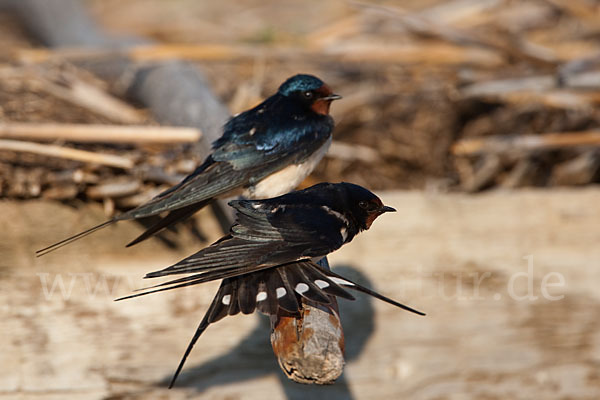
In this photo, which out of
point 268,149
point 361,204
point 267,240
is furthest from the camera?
point 268,149

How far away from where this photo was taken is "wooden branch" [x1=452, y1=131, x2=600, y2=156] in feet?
11.5

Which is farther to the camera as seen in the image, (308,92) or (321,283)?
(308,92)

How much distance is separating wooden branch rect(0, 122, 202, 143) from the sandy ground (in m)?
0.28

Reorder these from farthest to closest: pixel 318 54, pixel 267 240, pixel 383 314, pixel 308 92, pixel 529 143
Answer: pixel 318 54, pixel 529 143, pixel 383 314, pixel 308 92, pixel 267 240

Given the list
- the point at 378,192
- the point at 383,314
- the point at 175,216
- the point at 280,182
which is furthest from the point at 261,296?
the point at 378,192

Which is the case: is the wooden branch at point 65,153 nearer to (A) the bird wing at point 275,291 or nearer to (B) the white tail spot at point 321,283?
(A) the bird wing at point 275,291

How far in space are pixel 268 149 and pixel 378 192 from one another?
93cm

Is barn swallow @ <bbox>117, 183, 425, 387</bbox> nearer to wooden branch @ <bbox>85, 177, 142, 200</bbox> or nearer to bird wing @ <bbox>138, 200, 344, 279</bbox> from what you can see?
bird wing @ <bbox>138, 200, 344, 279</bbox>

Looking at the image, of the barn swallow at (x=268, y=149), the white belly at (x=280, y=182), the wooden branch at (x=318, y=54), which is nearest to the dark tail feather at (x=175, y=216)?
the barn swallow at (x=268, y=149)

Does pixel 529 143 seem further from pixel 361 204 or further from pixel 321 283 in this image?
pixel 321 283

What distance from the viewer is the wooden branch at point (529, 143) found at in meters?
3.51

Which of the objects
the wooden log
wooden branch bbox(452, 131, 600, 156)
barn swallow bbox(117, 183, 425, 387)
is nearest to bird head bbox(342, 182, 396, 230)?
barn swallow bbox(117, 183, 425, 387)

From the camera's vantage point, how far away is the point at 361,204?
1.92 metres

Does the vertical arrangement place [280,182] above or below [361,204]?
below
